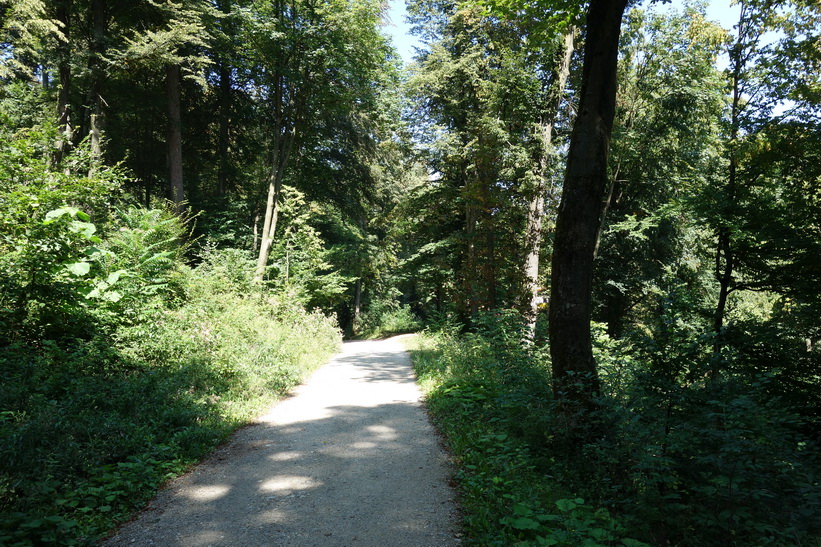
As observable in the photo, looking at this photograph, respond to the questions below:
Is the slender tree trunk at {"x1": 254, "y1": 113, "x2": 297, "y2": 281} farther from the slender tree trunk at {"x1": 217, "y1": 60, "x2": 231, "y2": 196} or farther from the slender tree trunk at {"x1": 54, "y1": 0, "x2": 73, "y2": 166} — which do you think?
the slender tree trunk at {"x1": 54, "y1": 0, "x2": 73, "y2": 166}

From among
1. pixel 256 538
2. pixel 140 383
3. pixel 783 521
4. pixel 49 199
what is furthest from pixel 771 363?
pixel 49 199

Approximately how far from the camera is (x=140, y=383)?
6203 millimetres

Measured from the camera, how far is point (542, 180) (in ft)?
40.8

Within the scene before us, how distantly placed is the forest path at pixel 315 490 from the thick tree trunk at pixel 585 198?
6.60ft

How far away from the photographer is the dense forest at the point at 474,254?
12.7 ft

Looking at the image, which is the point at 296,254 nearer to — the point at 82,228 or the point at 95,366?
the point at 82,228

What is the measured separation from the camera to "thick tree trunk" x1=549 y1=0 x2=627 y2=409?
5.07 metres

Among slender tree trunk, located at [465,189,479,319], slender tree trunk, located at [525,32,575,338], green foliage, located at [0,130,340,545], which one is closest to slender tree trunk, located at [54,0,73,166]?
green foliage, located at [0,130,340,545]

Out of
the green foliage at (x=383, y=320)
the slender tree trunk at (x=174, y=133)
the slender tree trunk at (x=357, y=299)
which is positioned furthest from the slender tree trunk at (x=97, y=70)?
the green foliage at (x=383, y=320)

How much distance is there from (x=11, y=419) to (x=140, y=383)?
1650 millimetres

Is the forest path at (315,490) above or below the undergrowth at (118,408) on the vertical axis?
below

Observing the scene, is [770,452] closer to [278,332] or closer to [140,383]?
[140,383]

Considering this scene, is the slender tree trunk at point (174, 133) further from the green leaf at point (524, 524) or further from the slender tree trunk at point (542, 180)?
the green leaf at point (524, 524)

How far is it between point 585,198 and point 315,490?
4360mm
